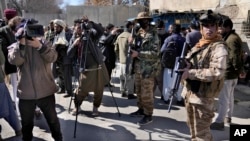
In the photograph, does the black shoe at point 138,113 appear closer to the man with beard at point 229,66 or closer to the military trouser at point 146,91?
the military trouser at point 146,91

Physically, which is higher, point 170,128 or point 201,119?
point 201,119

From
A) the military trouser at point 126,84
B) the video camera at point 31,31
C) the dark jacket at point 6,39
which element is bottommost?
the military trouser at point 126,84

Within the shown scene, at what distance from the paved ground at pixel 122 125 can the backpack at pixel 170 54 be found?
0.89 meters

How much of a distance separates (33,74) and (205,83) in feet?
6.76

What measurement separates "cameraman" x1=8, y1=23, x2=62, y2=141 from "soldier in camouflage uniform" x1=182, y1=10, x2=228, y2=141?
1710 millimetres

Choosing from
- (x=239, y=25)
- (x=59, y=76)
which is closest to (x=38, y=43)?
(x=59, y=76)

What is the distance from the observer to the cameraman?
3.35 meters

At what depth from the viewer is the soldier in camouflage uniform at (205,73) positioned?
111 inches

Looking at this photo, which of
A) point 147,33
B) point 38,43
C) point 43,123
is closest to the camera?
point 38,43

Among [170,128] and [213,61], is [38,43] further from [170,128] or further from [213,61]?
[170,128]

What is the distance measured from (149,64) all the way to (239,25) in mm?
5890

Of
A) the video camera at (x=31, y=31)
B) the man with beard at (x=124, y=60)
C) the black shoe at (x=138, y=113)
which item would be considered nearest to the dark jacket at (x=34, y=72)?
the video camera at (x=31, y=31)

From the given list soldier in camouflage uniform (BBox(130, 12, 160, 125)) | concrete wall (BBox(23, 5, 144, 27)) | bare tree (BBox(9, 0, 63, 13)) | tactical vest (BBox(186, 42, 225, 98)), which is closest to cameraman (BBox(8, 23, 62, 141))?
soldier in camouflage uniform (BBox(130, 12, 160, 125))

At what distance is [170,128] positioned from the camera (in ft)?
15.2
